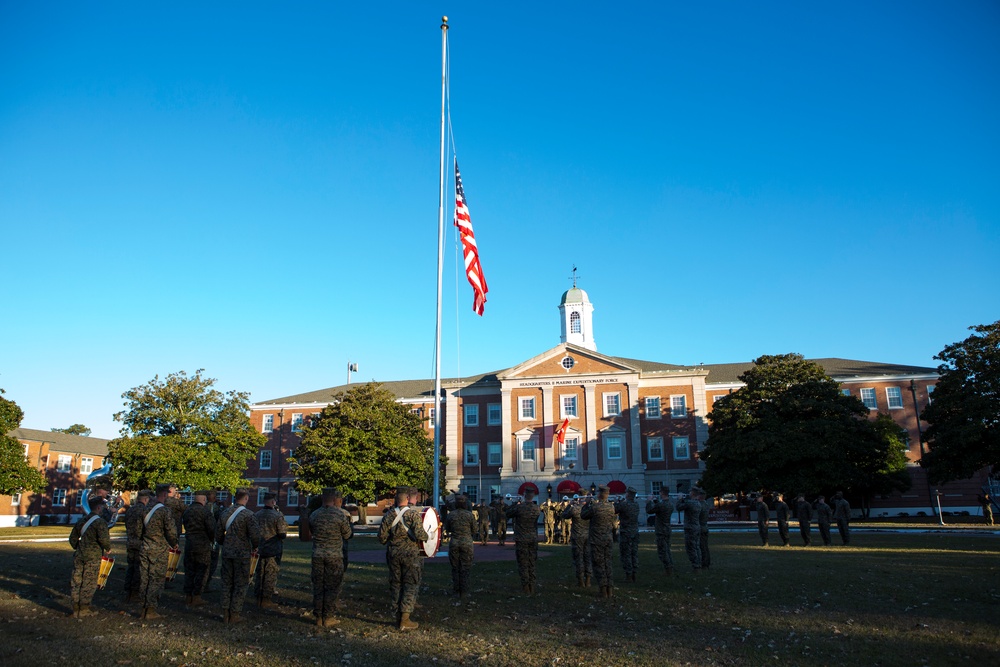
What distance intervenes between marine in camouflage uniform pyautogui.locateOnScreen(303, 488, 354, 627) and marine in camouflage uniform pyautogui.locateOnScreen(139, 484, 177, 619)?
8.28 feet

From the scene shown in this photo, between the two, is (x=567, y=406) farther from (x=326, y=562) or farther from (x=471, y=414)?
(x=326, y=562)

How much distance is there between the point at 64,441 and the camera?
69375 mm

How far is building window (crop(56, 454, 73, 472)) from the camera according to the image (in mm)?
66525

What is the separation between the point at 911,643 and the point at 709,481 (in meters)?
37.5

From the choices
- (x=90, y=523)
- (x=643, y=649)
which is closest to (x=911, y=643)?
(x=643, y=649)

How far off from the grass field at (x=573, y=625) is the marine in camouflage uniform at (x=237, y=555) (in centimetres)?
34

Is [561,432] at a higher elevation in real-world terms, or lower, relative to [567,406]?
lower

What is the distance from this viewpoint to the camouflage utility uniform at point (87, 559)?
10750 millimetres

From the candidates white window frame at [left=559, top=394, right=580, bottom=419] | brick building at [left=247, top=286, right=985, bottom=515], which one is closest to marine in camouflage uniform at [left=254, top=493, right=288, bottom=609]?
brick building at [left=247, top=286, right=985, bottom=515]

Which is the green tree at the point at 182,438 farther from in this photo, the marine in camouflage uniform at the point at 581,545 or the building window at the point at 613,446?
the marine in camouflage uniform at the point at 581,545

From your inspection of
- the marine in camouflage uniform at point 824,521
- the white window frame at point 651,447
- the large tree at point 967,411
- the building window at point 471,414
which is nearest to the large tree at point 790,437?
the large tree at point 967,411

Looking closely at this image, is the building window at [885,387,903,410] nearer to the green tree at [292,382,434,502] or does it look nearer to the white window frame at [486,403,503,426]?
the white window frame at [486,403,503,426]

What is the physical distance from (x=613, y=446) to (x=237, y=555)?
45478 mm

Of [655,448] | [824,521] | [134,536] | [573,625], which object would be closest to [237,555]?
[134,536]
